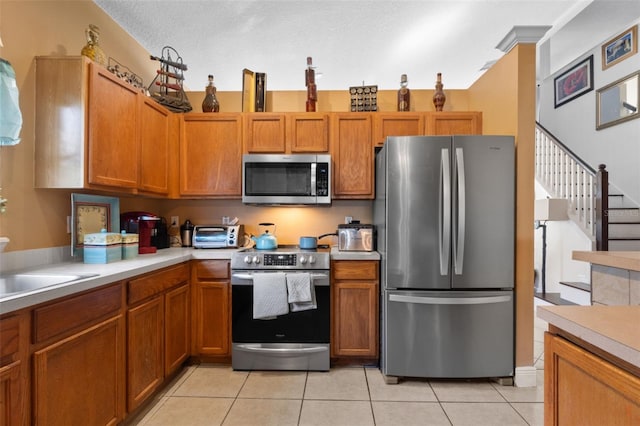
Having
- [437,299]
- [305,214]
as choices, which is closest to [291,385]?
[437,299]

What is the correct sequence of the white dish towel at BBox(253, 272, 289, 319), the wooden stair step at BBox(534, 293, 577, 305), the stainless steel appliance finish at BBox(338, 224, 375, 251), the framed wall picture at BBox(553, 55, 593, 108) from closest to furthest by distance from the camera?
the white dish towel at BBox(253, 272, 289, 319) < the stainless steel appliance finish at BBox(338, 224, 375, 251) < the wooden stair step at BBox(534, 293, 577, 305) < the framed wall picture at BBox(553, 55, 593, 108)

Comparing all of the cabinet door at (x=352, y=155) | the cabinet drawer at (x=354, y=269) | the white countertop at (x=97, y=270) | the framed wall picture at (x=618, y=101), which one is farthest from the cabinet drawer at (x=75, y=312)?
the framed wall picture at (x=618, y=101)

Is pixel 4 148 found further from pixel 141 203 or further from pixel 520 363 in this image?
pixel 520 363

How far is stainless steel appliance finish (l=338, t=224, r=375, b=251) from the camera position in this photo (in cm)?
272

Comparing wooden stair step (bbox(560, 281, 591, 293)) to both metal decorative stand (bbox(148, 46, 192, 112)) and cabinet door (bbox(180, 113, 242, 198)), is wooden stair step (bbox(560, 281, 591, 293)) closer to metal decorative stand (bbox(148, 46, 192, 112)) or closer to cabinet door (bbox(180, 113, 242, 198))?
cabinet door (bbox(180, 113, 242, 198))

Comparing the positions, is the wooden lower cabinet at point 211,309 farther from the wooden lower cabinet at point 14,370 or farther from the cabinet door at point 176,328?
the wooden lower cabinet at point 14,370

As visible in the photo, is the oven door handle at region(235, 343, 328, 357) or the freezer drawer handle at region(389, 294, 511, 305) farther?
the oven door handle at region(235, 343, 328, 357)

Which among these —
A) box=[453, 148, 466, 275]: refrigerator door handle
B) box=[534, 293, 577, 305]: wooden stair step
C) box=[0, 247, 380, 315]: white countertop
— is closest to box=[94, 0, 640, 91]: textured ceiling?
box=[453, 148, 466, 275]: refrigerator door handle

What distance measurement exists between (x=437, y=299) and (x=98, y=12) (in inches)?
132

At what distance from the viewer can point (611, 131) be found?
15.0 ft

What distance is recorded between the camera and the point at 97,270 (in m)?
1.72

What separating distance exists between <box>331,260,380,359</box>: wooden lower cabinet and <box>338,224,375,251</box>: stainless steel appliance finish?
0.68 feet

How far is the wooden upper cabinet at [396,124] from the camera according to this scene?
2.89 metres

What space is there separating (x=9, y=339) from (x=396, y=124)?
2.83 m
